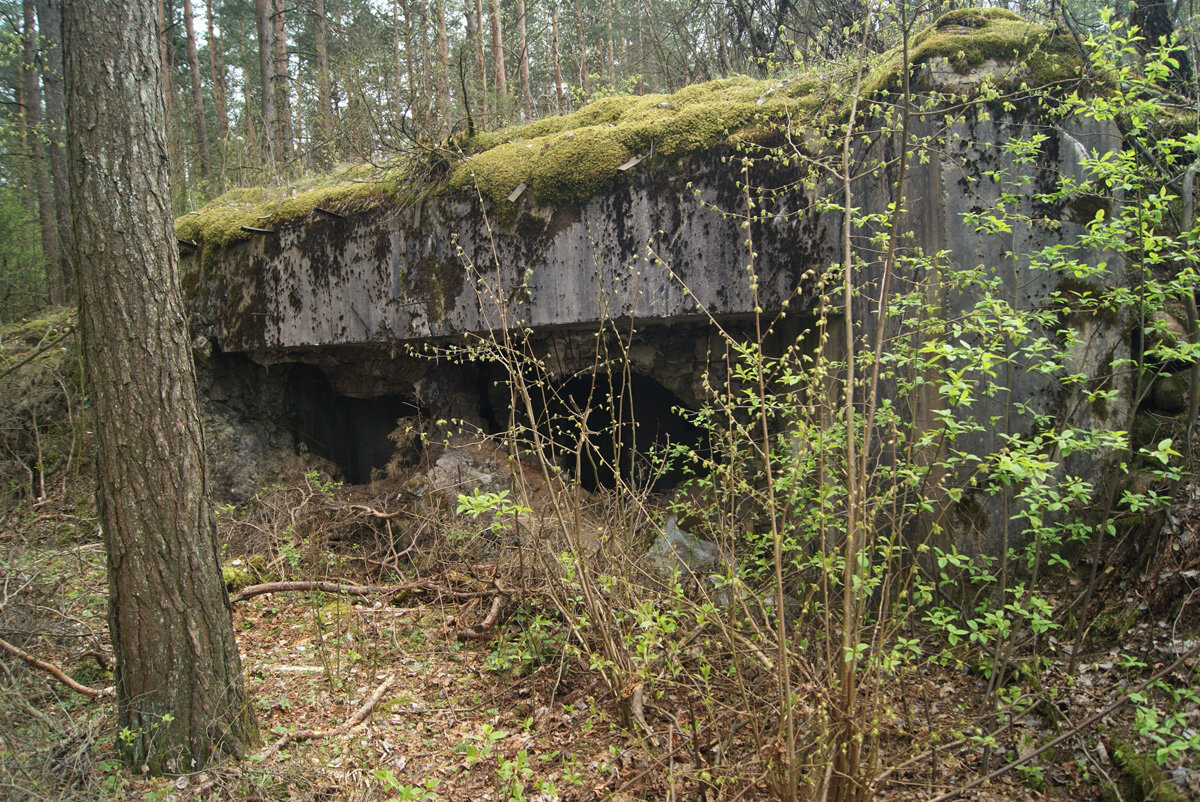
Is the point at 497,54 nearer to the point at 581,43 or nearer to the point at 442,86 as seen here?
the point at 442,86

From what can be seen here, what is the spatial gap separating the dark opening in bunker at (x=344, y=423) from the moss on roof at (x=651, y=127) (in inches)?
77.7

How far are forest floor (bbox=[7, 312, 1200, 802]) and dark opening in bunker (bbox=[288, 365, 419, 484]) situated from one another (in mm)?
3017

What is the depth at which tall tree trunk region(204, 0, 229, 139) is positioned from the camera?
488 inches

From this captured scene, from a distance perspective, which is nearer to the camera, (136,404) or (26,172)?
(136,404)

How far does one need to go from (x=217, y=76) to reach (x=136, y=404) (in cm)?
1300

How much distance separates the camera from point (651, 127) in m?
4.84

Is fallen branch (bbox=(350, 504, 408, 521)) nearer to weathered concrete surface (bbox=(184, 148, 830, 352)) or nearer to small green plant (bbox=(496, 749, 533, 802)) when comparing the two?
weathered concrete surface (bbox=(184, 148, 830, 352))

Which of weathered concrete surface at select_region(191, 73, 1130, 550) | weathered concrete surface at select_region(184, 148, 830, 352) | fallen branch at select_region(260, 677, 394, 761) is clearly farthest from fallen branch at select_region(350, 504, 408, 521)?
fallen branch at select_region(260, 677, 394, 761)

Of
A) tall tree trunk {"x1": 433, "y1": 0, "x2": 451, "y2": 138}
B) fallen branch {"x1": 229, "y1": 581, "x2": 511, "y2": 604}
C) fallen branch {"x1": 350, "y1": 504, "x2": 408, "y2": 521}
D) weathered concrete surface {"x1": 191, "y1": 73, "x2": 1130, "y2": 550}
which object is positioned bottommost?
fallen branch {"x1": 229, "y1": 581, "x2": 511, "y2": 604}

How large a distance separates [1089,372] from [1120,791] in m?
2.13

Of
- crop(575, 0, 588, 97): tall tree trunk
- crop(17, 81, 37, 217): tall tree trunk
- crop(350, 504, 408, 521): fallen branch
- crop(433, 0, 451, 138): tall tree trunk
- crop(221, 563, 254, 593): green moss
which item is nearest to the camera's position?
crop(221, 563, 254, 593): green moss

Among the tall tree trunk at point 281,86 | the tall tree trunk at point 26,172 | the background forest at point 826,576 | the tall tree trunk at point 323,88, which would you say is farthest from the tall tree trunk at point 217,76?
the background forest at point 826,576

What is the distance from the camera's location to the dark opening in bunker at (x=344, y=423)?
7.75m

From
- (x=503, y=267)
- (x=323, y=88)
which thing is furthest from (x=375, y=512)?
(x=323, y=88)
